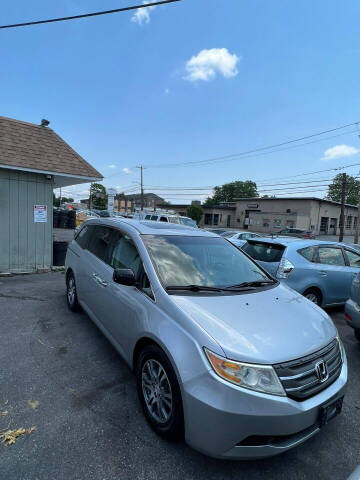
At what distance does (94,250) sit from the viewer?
391 cm

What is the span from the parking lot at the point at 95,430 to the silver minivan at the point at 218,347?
234 millimetres

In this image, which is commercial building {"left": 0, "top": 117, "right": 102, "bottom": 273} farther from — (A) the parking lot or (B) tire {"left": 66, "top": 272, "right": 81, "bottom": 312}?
(A) the parking lot

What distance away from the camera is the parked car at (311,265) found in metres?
4.94

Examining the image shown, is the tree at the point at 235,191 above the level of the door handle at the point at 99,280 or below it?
above

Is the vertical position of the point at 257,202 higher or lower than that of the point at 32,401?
higher

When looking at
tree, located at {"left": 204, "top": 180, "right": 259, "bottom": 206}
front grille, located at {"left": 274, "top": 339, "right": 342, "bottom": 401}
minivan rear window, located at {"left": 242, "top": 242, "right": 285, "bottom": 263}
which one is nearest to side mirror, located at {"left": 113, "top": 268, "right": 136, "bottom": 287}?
front grille, located at {"left": 274, "top": 339, "right": 342, "bottom": 401}

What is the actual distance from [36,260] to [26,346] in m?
4.57

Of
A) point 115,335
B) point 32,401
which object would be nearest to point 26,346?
point 32,401

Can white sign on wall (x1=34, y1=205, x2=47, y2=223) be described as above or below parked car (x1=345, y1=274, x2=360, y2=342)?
above

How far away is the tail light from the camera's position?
480 cm

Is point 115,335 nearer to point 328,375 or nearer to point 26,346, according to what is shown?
point 26,346

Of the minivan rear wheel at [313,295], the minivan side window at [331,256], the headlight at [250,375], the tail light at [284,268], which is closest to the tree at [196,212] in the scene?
the minivan side window at [331,256]

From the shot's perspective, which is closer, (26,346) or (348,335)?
(26,346)

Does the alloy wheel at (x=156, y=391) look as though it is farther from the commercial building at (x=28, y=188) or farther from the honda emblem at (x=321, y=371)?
the commercial building at (x=28, y=188)
